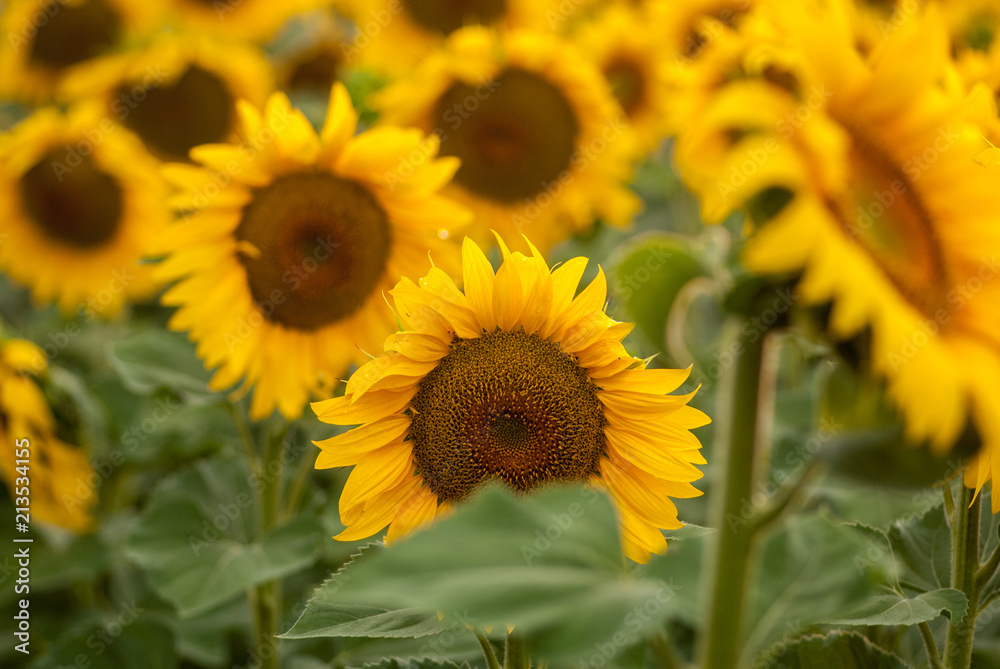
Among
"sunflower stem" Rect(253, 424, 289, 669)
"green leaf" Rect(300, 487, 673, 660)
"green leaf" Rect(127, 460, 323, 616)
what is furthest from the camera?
"sunflower stem" Rect(253, 424, 289, 669)

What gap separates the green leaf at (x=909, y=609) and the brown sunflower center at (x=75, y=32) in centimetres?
248

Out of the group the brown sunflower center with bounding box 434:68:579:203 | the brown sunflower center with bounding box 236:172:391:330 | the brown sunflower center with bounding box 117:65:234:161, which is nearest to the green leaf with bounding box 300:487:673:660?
the brown sunflower center with bounding box 236:172:391:330

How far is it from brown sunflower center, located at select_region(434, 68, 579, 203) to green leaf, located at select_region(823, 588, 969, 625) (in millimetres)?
1438

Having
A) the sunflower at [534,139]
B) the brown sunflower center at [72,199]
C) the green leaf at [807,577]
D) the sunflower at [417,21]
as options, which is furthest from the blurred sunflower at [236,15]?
the green leaf at [807,577]

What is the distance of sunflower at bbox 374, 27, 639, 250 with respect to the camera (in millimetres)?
1999

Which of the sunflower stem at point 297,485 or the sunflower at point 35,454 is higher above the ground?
the sunflower stem at point 297,485

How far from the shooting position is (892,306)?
0.52 m

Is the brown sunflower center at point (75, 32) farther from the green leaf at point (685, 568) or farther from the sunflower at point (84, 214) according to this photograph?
the green leaf at point (685, 568)

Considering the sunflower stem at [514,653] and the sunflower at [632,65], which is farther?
the sunflower at [632,65]

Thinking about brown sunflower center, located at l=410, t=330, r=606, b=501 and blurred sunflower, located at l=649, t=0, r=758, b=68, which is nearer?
brown sunflower center, located at l=410, t=330, r=606, b=501

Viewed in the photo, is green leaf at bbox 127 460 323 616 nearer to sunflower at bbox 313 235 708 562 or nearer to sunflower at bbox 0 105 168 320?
sunflower at bbox 313 235 708 562

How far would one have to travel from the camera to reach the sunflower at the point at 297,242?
47.4 inches

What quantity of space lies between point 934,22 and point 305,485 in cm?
123

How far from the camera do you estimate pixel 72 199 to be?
6.82 ft
